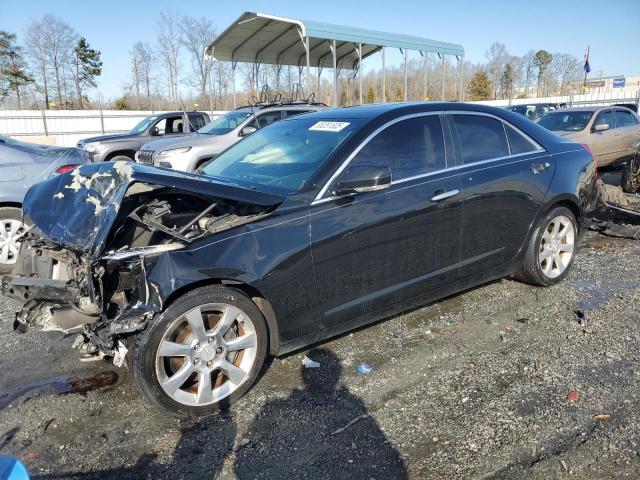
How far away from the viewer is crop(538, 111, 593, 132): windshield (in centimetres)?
1183

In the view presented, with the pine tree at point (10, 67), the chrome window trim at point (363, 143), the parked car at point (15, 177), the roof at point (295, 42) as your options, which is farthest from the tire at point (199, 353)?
the pine tree at point (10, 67)

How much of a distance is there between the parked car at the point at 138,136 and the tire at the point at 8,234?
6.16 metres

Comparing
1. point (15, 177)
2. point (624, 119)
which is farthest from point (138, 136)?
point (624, 119)

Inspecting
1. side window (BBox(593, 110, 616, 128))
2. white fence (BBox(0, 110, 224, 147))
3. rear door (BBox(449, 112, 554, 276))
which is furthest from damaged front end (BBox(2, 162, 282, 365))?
white fence (BBox(0, 110, 224, 147))

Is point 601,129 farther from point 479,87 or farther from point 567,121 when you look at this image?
point 479,87

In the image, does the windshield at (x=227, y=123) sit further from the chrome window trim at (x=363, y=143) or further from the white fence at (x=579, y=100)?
the white fence at (x=579, y=100)

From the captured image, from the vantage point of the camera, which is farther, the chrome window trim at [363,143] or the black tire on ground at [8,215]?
the black tire on ground at [8,215]

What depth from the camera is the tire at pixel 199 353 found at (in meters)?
2.78

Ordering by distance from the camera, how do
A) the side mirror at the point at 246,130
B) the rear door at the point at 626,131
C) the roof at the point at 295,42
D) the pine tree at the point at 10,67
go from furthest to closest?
1. the pine tree at the point at 10,67
2. the roof at the point at 295,42
3. the rear door at the point at 626,131
4. the side mirror at the point at 246,130

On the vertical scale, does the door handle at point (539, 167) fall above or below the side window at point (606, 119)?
below

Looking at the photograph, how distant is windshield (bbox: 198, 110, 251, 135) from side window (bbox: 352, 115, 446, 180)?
7431 millimetres

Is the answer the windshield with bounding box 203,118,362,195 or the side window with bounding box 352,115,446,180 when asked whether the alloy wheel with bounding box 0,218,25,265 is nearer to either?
the windshield with bounding box 203,118,362,195

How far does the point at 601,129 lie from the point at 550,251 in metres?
8.34

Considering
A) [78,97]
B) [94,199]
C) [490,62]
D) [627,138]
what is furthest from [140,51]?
[490,62]
